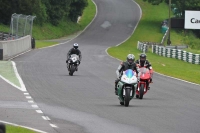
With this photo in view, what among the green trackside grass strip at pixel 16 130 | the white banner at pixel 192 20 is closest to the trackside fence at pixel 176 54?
the white banner at pixel 192 20

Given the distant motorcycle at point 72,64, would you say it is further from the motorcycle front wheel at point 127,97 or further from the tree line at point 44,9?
the tree line at point 44,9

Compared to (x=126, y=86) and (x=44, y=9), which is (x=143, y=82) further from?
(x=44, y=9)

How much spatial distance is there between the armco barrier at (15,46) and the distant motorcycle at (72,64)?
10.8 m

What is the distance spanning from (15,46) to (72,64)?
16322 millimetres

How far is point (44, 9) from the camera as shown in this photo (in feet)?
278

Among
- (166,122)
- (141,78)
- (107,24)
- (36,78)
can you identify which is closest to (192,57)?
(36,78)

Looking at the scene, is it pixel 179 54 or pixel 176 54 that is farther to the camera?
pixel 176 54

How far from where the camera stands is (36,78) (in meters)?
28.1

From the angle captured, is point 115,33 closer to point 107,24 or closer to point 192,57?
point 107,24

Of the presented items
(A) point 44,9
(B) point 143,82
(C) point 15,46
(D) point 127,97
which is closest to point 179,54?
(C) point 15,46

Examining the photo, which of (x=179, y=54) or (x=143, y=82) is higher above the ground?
(x=143, y=82)

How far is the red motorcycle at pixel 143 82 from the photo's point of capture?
21172mm

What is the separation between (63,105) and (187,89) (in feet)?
26.2

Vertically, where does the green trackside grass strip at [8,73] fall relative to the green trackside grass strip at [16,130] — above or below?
below
